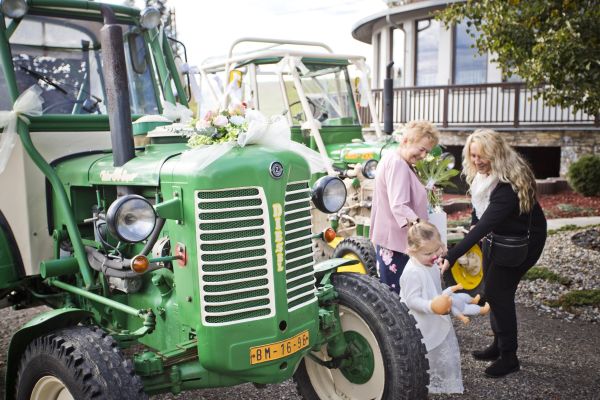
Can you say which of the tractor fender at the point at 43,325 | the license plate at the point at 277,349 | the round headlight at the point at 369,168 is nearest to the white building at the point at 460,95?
the round headlight at the point at 369,168

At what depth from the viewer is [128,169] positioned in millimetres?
3146

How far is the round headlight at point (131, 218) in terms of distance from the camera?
8.41ft

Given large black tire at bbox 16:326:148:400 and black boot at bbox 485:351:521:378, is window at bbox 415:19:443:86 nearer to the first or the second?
black boot at bbox 485:351:521:378

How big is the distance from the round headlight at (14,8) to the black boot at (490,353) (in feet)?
12.1

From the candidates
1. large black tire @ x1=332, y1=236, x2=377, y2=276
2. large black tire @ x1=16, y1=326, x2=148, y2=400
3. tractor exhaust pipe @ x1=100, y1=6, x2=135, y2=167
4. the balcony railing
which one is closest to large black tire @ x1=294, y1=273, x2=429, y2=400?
Answer: large black tire @ x1=16, y1=326, x2=148, y2=400

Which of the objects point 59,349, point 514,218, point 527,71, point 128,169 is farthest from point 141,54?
point 527,71

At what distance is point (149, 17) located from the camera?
4.20 metres

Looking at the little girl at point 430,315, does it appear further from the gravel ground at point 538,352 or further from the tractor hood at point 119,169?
the tractor hood at point 119,169

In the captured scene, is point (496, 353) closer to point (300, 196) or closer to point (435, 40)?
point (300, 196)

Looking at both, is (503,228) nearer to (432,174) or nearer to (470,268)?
(432,174)

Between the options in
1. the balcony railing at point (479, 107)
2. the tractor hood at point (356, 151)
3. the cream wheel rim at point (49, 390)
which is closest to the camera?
the cream wheel rim at point (49, 390)

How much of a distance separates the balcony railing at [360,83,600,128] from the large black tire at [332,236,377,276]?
7901 mm

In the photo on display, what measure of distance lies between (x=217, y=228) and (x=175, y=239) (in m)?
0.25

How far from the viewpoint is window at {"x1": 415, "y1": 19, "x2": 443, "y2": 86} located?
50.5 ft
